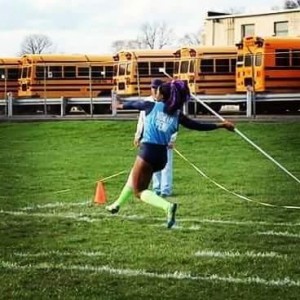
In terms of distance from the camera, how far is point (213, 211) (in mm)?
11766

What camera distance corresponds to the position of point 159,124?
9.79m

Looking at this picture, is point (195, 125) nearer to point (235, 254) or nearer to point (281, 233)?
point (281, 233)

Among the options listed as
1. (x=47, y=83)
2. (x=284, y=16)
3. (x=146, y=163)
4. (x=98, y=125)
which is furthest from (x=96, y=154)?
(x=284, y=16)

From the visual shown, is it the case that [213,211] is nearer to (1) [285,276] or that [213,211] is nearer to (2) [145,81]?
(1) [285,276]

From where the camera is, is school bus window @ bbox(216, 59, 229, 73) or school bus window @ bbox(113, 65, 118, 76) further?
school bus window @ bbox(113, 65, 118, 76)

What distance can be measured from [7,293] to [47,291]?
30 centimetres

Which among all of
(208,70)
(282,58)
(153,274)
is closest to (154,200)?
(153,274)

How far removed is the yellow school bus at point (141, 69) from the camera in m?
36.3

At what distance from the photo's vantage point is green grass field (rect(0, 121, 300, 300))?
23.6 ft

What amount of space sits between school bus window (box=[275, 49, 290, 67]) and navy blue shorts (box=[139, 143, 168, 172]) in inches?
932

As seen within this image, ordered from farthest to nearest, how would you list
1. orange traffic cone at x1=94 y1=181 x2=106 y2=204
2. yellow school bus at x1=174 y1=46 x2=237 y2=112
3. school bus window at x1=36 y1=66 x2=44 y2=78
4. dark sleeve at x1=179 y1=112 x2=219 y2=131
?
1. school bus window at x1=36 y1=66 x2=44 y2=78
2. yellow school bus at x1=174 y1=46 x2=237 y2=112
3. orange traffic cone at x1=94 y1=181 x2=106 y2=204
4. dark sleeve at x1=179 y1=112 x2=219 y2=131

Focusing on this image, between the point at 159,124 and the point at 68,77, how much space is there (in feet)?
95.3

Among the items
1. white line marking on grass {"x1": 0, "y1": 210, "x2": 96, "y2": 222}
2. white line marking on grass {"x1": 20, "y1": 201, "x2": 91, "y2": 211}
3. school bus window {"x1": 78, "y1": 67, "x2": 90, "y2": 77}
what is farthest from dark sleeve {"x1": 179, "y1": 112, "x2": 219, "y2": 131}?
school bus window {"x1": 78, "y1": 67, "x2": 90, "y2": 77}

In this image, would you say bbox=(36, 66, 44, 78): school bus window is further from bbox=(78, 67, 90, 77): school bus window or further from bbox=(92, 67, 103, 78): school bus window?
bbox=(92, 67, 103, 78): school bus window
